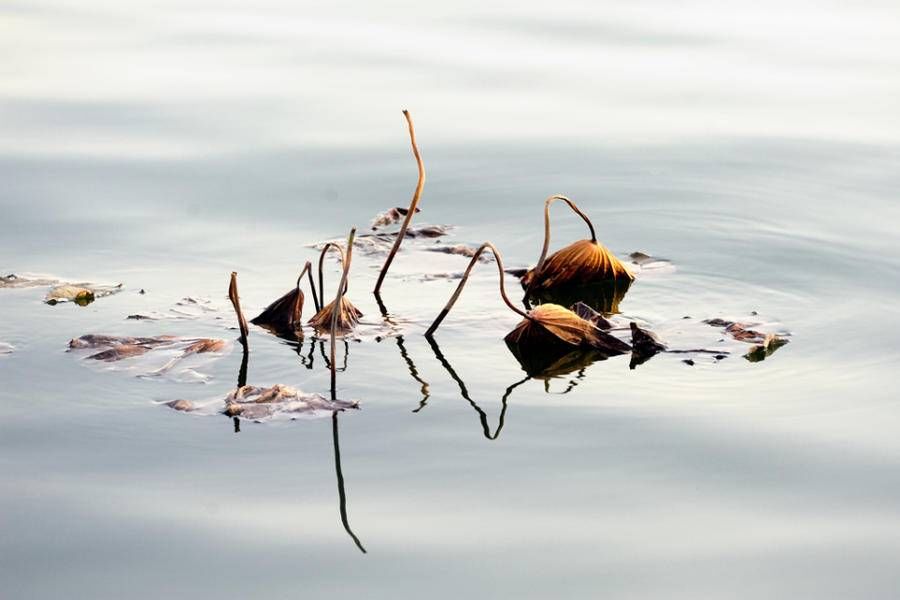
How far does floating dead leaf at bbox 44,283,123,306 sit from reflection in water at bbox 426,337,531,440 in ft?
3.69

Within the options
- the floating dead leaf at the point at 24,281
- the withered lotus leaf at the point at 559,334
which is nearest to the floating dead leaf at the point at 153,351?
the floating dead leaf at the point at 24,281

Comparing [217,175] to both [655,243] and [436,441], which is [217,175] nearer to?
[655,243]

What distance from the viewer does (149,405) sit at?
358cm

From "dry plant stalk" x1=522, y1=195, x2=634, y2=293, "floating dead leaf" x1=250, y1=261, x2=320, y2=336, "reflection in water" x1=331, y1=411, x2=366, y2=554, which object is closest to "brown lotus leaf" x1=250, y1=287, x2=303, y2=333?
"floating dead leaf" x1=250, y1=261, x2=320, y2=336

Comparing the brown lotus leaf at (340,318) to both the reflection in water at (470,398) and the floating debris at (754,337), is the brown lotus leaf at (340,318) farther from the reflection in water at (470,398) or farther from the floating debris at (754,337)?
the floating debris at (754,337)

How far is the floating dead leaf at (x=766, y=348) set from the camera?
Answer: 396cm

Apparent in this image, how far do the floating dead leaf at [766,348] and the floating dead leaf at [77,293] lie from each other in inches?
78.0

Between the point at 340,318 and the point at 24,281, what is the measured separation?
3.91ft

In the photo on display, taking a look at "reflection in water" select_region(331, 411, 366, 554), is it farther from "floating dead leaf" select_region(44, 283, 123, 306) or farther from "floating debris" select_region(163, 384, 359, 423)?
"floating dead leaf" select_region(44, 283, 123, 306)

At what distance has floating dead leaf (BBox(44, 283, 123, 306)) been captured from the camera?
4492mm

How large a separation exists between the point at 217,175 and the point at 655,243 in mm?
1911

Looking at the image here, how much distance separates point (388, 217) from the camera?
5.47 m

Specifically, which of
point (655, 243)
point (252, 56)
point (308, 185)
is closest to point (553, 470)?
point (655, 243)

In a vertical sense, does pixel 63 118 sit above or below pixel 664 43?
below
